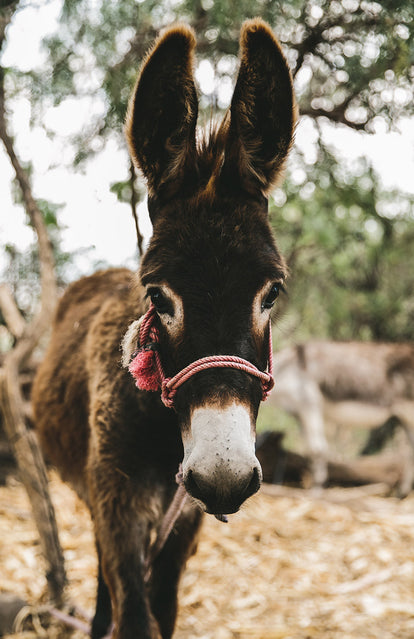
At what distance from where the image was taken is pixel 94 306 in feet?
10.2

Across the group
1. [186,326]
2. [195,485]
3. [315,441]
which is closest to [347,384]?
[315,441]

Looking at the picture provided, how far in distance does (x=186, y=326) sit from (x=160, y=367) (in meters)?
0.21

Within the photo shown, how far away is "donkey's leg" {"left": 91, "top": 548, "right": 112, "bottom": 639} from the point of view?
2.43 meters

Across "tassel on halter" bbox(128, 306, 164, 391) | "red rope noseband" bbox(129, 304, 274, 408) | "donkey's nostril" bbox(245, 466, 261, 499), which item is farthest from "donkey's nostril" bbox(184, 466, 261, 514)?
"tassel on halter" bbox(128, 306, 164, 391)

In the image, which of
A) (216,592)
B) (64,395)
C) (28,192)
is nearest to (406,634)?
(216,592)

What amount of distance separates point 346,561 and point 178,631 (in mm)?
1910

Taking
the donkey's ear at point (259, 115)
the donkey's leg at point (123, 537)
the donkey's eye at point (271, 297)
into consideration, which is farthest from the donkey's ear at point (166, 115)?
the donkey's leg at point (123, 537)

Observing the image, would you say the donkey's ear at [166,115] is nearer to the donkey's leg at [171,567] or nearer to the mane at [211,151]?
the mane at [211,151]

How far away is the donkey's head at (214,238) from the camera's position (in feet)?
4.43

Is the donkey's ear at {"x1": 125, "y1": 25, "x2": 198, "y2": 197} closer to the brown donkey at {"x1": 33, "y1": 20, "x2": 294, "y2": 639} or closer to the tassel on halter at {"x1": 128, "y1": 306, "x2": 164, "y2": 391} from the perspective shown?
the brown donkey at {"x1": 33, "y1": 20, "x2": 294, "y2": 639}

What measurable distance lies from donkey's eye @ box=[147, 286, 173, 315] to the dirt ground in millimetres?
1289

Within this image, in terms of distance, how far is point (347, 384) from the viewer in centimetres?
815

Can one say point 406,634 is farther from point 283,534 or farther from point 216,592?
point 283,534

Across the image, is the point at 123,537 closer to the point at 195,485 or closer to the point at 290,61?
the point at 195,485
